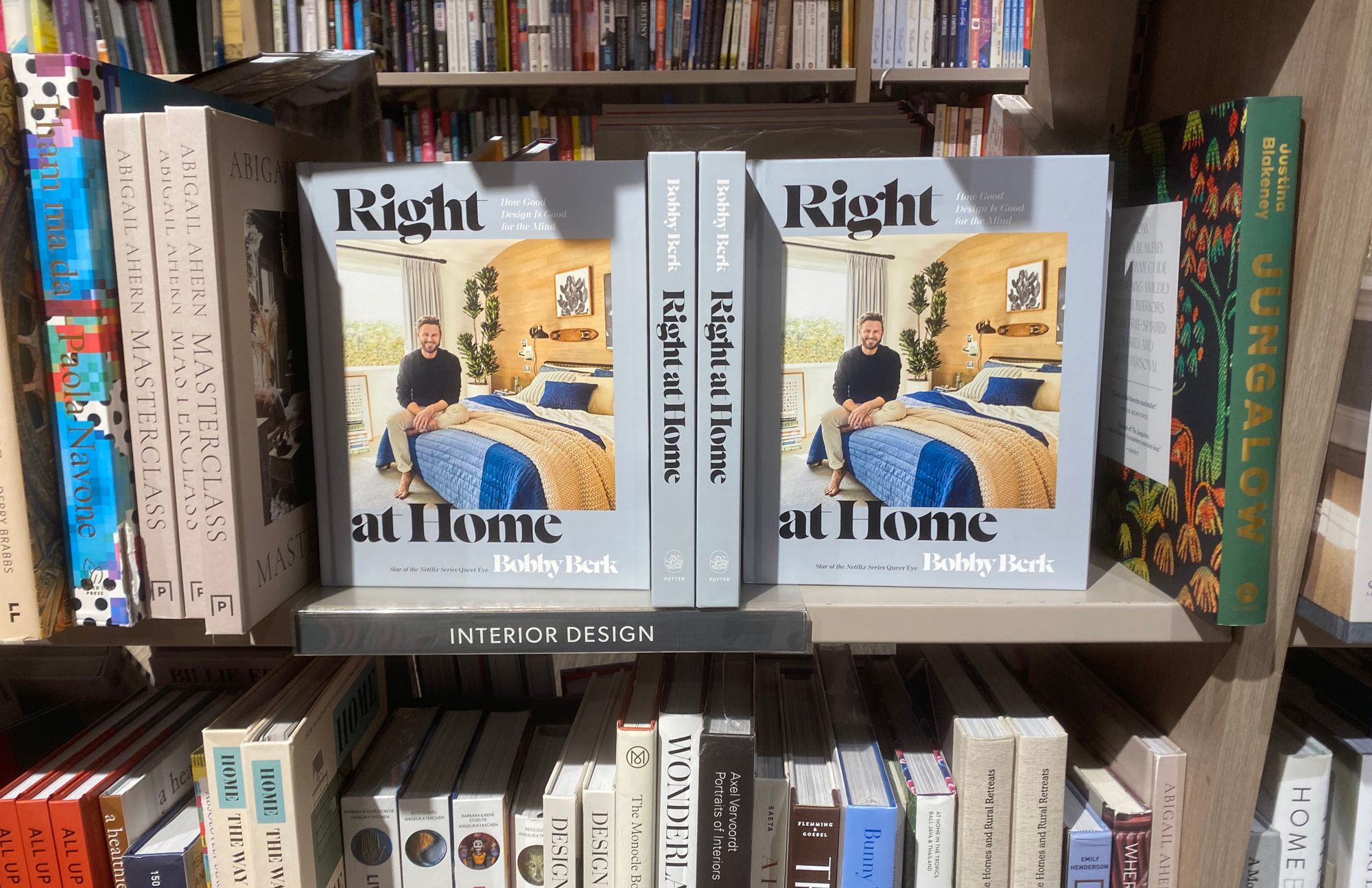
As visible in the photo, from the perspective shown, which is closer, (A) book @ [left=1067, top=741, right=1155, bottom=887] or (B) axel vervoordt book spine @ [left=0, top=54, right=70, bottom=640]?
(B) axel vervoordt book spine @ [left=0, top=54, right=70, bottom=640]

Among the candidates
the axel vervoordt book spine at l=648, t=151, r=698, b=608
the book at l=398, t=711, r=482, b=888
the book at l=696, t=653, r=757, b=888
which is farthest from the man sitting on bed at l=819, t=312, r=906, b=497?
the book at l=398, t=711, r=482, b=888

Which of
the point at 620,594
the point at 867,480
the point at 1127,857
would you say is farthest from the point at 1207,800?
the point at 620,594

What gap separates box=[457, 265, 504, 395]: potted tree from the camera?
63 centimetres

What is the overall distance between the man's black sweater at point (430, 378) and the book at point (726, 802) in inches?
12.9

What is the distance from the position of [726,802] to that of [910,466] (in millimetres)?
294

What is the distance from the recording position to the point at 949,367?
2.08 feet

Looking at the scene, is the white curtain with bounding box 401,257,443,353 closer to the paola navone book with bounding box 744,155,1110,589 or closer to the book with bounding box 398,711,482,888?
the paola navone book with bounding box 744,155,1110,589

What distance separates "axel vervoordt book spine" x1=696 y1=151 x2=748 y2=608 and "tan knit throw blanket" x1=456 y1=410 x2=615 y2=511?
0.08 metres

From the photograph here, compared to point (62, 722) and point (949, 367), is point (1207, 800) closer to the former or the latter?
point (949, 367)

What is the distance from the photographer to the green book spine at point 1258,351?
0.55 metres

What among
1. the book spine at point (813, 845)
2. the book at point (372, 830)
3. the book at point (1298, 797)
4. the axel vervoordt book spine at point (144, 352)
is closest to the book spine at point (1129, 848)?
the book at point (1298, 797)

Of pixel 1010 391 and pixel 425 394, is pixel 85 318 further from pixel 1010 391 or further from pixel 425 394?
pixel 1010 391

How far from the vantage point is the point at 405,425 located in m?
0.65

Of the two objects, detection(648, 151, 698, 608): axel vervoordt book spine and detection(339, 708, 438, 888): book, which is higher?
detection(648, 151, 698, 608): axel vervoordt book spine
